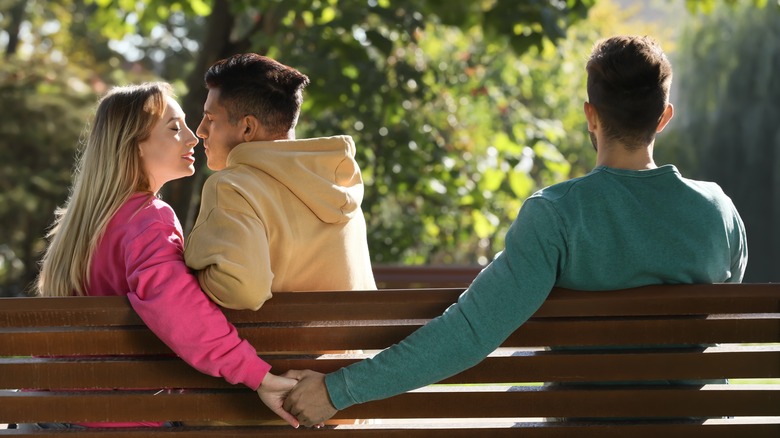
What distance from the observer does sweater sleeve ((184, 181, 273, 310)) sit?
216 cm

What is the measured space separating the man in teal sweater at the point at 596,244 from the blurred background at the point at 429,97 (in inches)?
14.1

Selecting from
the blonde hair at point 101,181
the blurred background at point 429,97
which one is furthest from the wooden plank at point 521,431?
the blurred background at point 429,97

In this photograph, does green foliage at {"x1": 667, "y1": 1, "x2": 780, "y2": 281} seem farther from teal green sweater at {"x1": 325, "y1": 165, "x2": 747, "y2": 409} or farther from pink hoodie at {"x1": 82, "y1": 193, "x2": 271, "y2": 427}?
pink hoodie at {"x1": 82, "y1": 193, "x2": 271, "y2": 427}

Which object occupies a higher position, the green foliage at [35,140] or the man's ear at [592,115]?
the man's ear at [592,115]

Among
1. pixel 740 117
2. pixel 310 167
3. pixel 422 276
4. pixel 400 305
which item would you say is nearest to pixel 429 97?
pixel 422 276

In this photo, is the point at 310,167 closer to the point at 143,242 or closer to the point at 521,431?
the point at 143,242

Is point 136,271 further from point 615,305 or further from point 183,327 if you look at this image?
point 615,305

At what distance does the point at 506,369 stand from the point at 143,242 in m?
0.87

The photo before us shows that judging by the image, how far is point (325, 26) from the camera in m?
7.04

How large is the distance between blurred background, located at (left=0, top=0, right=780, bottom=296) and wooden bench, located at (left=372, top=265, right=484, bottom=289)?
1404mm

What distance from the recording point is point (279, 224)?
93.3 inches

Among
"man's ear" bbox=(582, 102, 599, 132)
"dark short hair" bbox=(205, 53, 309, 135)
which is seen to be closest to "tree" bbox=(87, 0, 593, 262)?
"dark short hair" bbox=(205, 53, 309, 135)

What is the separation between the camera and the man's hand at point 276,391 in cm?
220

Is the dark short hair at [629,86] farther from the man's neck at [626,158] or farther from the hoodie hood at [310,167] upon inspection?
the hoodie hood at [310,167]
